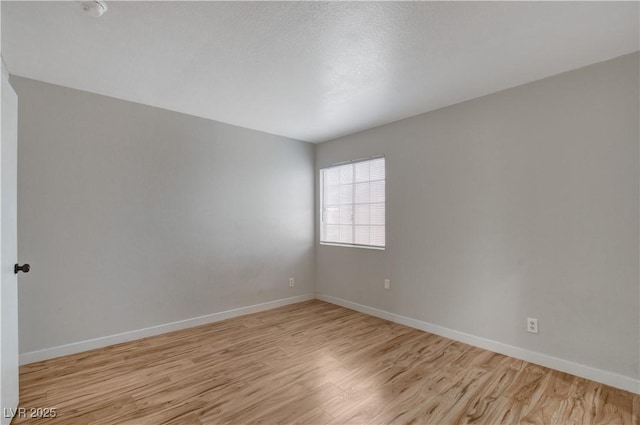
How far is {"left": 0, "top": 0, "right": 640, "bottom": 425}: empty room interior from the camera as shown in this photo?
195cm

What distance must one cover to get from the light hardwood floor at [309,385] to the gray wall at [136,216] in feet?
1.54

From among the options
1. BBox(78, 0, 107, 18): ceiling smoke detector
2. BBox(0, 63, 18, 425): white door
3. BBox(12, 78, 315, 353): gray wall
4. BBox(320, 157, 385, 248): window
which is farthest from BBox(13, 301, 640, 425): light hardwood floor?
BBox(78, 0, 107, 18): ceiling smoke detector

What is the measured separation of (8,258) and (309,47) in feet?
7.83

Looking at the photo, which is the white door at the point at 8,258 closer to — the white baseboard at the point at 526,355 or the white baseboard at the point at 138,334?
the white baseboard at the point at 138,334

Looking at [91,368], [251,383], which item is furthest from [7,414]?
[251,383]

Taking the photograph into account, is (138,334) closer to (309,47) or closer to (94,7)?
(94,7)

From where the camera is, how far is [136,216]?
3.19 metres

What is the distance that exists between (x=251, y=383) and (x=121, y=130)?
278 centimetres

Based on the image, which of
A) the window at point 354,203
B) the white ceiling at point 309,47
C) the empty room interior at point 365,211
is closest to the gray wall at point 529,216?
the empty room interior at point 365,211

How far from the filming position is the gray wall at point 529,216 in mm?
2271

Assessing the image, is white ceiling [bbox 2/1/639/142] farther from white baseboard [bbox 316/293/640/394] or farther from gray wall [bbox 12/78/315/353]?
white baseboard [bbox 316/293/640/394]

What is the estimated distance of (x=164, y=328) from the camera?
3.36 metres

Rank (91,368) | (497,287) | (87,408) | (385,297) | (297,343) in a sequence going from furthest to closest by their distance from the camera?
(385,297) < (297,343) < (497,287) < (91,368) < (87,408)

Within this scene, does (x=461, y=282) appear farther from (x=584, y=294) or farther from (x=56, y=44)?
(x=56, y=44)
